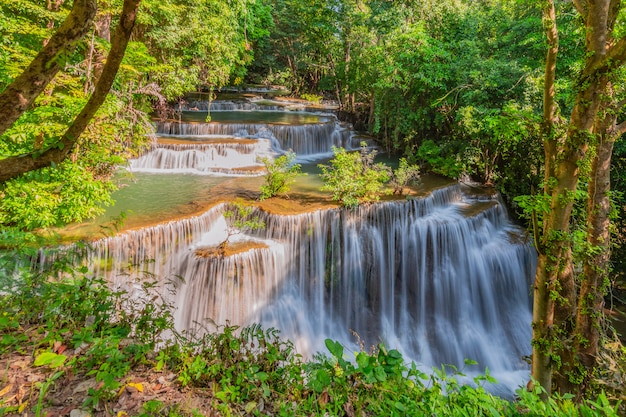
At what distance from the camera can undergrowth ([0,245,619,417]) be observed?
1990 mm

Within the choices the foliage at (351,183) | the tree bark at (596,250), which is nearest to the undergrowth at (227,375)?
the tree bark at (596,250)

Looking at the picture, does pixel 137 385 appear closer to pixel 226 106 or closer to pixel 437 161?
pixel 437 161

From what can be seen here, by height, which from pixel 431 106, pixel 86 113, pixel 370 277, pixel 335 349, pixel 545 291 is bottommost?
pixel 370 277

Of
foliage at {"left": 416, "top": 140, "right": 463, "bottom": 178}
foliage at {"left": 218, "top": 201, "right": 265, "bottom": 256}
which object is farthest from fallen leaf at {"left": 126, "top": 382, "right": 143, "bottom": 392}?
foliage at {"left": 416, "top": 140, "right": 463, "bottom": 178}

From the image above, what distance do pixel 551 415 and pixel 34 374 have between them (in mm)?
3268

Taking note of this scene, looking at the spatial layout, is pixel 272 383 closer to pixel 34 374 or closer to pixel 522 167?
pixel 34 374

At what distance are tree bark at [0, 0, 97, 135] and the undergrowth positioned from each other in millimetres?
1516

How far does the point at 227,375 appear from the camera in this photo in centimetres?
242

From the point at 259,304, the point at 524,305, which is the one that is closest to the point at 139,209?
the point at 259,304

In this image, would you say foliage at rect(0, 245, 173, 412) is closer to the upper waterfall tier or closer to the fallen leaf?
the fallen leaf

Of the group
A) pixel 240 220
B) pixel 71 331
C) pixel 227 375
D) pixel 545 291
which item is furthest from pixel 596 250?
pixel 240 220

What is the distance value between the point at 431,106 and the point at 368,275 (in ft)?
17.9

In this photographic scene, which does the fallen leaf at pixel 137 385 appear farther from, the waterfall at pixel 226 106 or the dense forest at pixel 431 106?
the waterfall at pixel 226 106

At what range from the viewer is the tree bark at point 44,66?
5.04 ft
